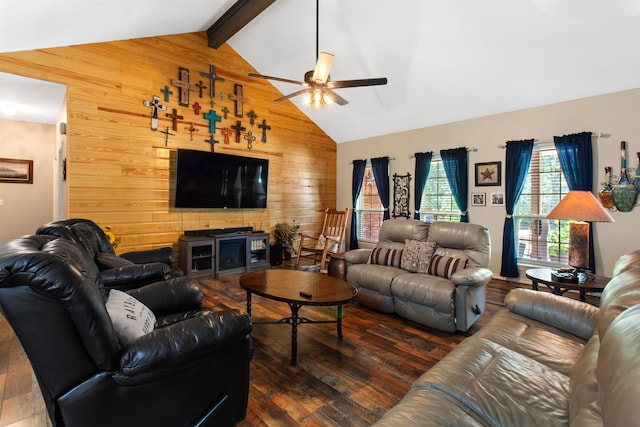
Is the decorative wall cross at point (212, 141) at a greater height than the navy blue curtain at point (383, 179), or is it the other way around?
the decorative wall cross at point (212, 141)

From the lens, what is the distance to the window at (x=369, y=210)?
21.8 feet

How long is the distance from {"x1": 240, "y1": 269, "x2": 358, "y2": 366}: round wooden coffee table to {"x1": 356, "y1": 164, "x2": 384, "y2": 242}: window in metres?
3.72

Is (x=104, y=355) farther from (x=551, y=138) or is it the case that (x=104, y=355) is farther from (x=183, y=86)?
(x=551, y=138)

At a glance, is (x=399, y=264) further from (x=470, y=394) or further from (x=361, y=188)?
(x=361, y=188)

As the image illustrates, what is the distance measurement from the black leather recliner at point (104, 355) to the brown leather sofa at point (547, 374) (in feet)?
2.73

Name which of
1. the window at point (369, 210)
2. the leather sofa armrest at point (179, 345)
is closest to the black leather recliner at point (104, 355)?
the leather sofa armrest at point (179, 345)

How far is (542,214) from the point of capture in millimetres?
4539

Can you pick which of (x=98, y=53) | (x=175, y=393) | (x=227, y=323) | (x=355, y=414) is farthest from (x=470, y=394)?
(x=98, y=53)

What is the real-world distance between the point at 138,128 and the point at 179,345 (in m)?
4.10

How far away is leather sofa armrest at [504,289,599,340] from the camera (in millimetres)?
1899

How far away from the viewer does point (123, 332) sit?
1428mm

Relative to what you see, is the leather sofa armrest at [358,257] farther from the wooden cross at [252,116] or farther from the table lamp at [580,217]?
the wooden cross at [252,116]

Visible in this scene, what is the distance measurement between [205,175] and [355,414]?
414cm

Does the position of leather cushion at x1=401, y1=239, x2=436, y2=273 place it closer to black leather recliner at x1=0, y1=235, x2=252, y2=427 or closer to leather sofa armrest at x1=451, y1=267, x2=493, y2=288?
leather sofa armrest at x1=451, y1=267, x2=493, y2=288
